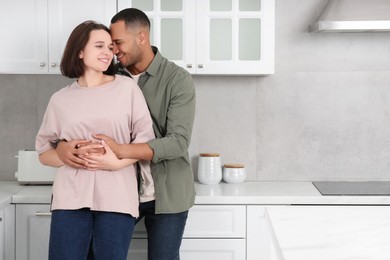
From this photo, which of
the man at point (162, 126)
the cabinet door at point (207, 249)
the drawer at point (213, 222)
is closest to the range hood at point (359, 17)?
the man at point (162, 126)

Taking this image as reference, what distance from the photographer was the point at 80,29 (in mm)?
2748

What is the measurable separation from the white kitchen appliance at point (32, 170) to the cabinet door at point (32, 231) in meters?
0.28

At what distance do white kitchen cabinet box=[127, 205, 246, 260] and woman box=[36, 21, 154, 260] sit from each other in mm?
622

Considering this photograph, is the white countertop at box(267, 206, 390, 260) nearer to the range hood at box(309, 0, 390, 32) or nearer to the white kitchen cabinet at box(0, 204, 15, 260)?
the range hood at box(309, 0, 390, 32)

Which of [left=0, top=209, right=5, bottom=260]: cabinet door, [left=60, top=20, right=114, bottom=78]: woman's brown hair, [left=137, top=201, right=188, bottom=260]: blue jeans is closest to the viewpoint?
[left=60, top=20, right=114, bottom=78]: woman's brown hair

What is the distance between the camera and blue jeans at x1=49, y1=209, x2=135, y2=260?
2609 mm

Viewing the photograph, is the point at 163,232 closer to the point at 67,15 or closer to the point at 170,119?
the point at 170,119

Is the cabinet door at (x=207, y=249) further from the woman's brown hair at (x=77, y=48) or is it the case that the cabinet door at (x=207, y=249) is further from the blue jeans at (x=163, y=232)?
the woman's brown hair at (x=77, y=48)

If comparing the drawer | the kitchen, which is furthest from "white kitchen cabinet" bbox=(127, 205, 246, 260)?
the kitchen

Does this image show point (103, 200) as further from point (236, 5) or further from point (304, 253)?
point (236, 5)

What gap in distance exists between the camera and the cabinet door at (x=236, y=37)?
3514 millimetres

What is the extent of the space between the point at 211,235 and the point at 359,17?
1359 mm

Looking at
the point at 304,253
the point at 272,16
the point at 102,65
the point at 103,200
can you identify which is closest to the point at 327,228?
the point at 304,253

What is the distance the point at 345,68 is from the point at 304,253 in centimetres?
232
